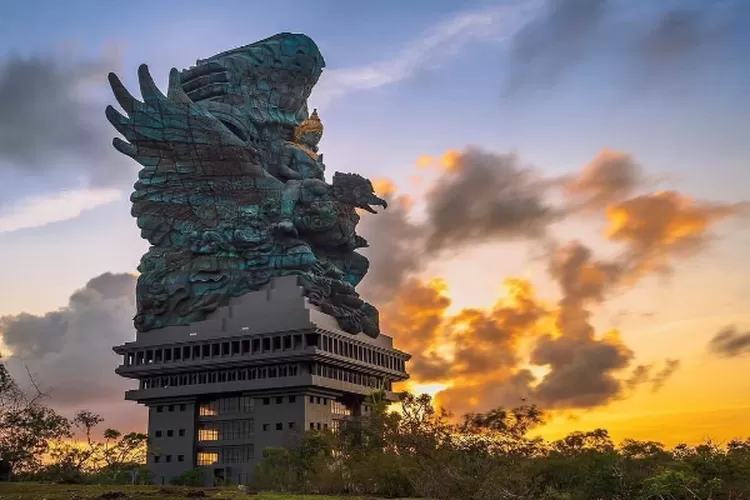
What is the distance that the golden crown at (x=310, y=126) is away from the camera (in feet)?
386

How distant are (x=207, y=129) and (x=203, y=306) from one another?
71.9 ft

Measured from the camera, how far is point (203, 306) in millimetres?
103000

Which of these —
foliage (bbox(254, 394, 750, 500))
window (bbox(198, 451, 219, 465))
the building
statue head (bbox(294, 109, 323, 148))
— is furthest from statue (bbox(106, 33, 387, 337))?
foliage (bbox(254, 394, 750, 500))

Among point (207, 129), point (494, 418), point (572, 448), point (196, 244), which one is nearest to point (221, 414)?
point (196, 244)

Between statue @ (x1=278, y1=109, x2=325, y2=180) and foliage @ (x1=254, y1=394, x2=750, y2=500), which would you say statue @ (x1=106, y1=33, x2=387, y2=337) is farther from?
foliage @ (x1=254, y1=394, x2=750, y2=500)

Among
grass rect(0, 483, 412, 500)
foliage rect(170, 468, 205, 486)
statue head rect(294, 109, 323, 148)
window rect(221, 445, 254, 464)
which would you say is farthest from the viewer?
statue head rect(294, 109, 323, 148)

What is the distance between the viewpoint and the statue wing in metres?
101

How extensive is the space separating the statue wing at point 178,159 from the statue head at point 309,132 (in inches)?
580

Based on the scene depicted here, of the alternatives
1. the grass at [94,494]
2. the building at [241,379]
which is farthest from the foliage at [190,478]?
the grass at [94,494]

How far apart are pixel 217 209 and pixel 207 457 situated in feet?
101

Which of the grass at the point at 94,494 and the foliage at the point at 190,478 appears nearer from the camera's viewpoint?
the grass at the point at 94,494

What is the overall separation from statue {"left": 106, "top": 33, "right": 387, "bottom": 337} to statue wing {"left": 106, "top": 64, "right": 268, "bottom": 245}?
0.41 ft

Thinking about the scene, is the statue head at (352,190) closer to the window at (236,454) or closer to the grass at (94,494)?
the window at (236,454)

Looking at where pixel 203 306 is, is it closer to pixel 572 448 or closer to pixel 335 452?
pixel 335 452
